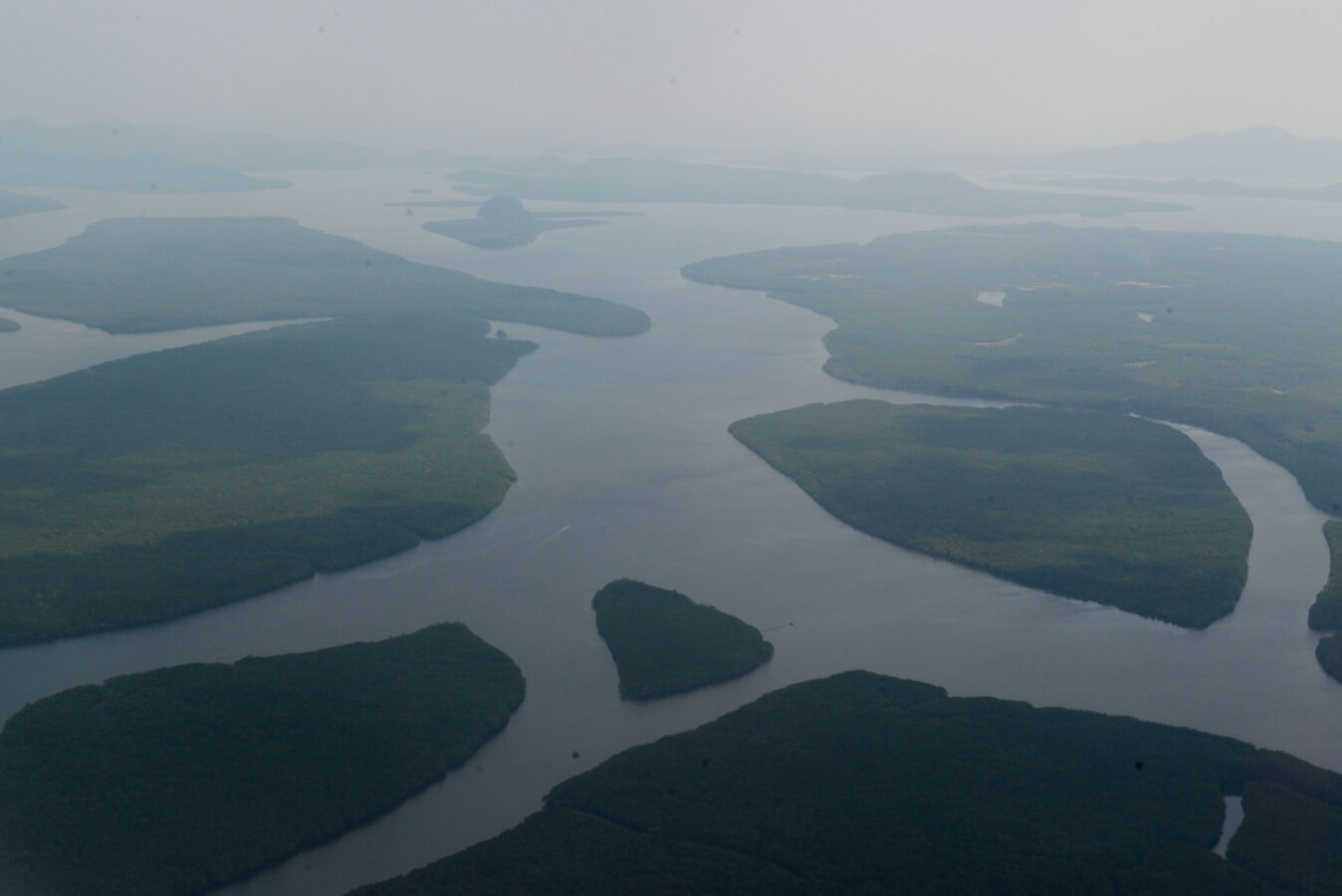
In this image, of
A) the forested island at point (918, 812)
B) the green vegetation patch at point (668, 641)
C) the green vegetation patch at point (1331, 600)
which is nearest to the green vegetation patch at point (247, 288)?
the green vegetation patch at point (668, 641)

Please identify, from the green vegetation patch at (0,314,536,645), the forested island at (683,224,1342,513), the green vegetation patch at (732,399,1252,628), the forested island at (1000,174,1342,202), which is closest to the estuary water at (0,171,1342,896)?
the green vegetation patch at (732,399,1252,628)

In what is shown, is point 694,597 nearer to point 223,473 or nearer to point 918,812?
point 918,812

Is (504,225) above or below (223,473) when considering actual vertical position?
above

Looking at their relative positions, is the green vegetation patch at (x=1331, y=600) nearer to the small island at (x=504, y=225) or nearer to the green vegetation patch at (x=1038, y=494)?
the green vegetation patch at (x=1038, y=494)

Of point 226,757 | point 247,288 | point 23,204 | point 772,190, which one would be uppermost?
point 772,190

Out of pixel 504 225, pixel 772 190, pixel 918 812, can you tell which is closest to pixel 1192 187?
pixel 772 190

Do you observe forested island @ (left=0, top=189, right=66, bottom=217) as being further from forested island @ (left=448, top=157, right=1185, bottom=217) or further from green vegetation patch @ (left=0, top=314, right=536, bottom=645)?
green vegetation patch @ (left=0, top=314, right=536, bottom=645)
